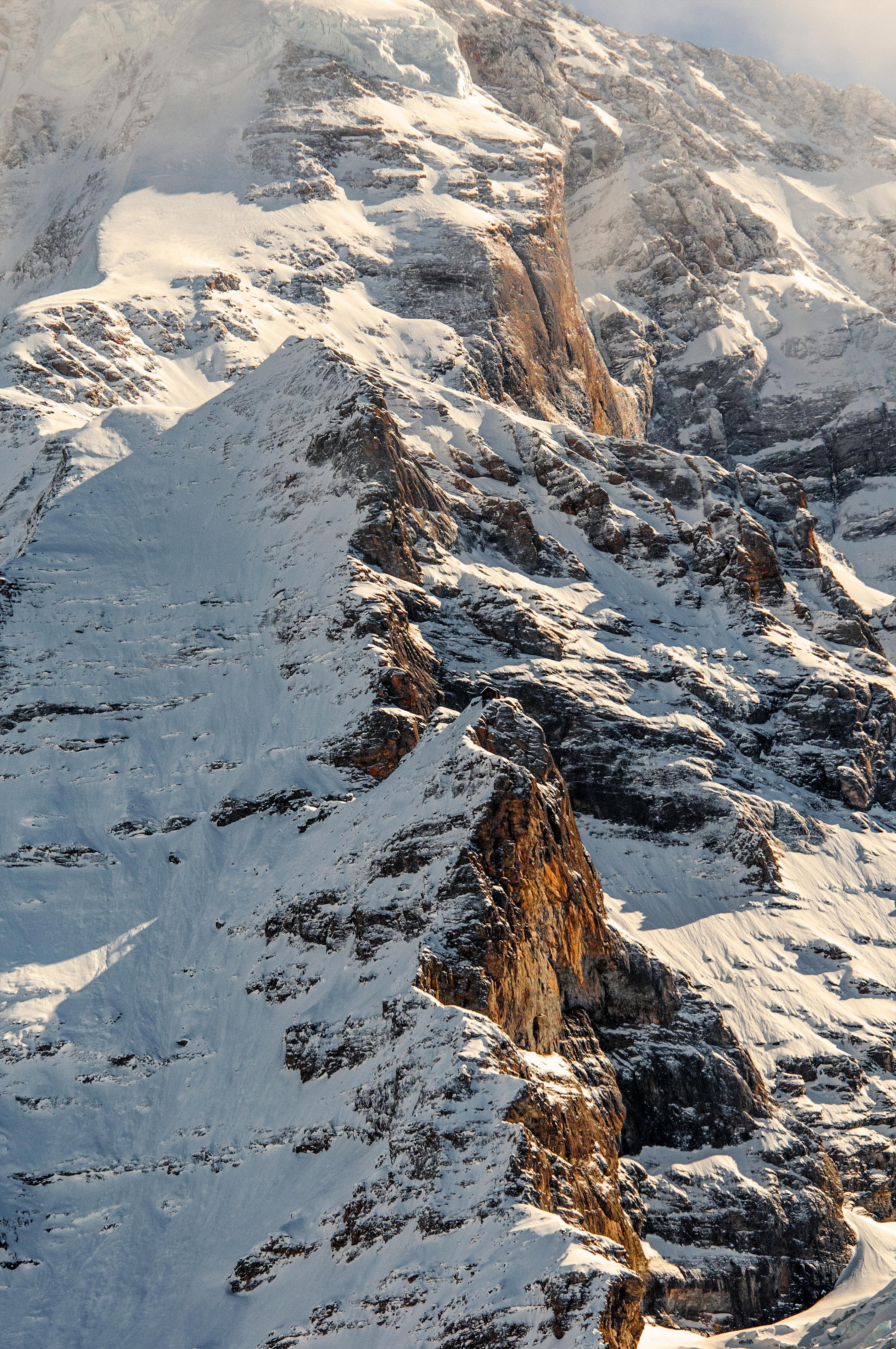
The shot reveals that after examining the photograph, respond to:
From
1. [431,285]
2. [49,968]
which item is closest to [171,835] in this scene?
[49,968]

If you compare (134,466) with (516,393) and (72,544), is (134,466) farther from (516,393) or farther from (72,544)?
(516,393)

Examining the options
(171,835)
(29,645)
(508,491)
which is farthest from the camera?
(508,491)

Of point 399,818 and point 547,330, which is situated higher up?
point 399,818

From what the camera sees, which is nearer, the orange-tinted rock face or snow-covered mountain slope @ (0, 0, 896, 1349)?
snow-covered mountain slope @ (0, 0, 896, 1349)

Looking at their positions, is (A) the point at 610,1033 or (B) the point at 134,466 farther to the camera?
(B) the point at 134,466

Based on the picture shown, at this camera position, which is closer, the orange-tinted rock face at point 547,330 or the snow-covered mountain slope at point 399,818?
the snow-covered mountain slope at point 399,818

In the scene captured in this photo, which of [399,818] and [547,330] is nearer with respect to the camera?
[399,818]

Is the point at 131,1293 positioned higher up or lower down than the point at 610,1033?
lower down

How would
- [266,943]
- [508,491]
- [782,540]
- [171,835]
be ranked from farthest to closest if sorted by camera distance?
[782,540], [508,491], [171,835], [266,943]
